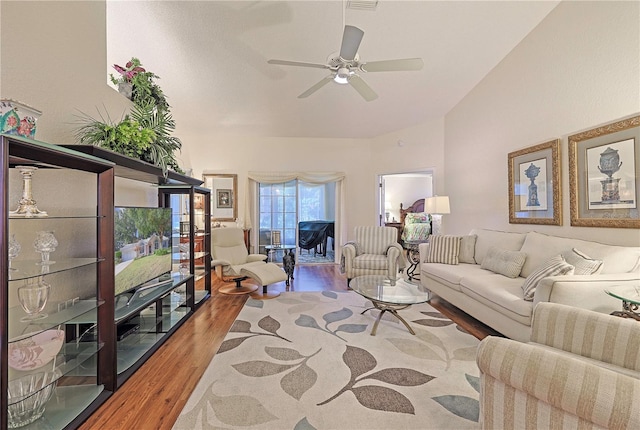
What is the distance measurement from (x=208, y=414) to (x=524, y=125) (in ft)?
14.8

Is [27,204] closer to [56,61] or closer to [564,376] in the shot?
[56,61]

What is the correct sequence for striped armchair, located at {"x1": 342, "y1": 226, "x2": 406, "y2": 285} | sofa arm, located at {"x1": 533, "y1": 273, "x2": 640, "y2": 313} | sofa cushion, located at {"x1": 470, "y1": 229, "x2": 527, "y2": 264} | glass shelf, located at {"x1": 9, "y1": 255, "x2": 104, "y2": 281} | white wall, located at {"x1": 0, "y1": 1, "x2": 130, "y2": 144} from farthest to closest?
striped armchair, located at {"x1": 342, "y1": 226, "x2": 406, "y2": 285} < sofa cushion, located at {"x1": 470, "y1": 229, "x2": 527, "y2": 264} < sofa arm, located at {"x1": 533, "y1": 273, "x2": 640, "y2": 313} < white wall, located at {"x1": 0, "y1": 1, "x2": 130, "y2": 144} < glass shelf, located at {"x1": 9, "y1": 255, "x2": 104, "y2": 281}

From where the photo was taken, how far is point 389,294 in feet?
9.19

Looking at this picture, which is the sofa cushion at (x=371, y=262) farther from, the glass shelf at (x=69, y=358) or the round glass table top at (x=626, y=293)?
the glass shelf at (x=69, y=358)

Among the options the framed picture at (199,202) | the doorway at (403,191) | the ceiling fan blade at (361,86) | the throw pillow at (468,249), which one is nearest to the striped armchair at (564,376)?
the throw pillow at (468,249)

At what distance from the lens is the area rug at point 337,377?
1.60m

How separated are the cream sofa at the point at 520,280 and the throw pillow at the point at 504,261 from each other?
1.8 inches

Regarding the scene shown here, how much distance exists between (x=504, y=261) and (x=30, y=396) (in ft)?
13.1

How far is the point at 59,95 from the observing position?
1991mm

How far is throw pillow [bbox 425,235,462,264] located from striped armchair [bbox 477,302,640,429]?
7.69 ft

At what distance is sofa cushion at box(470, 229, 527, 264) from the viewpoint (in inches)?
132

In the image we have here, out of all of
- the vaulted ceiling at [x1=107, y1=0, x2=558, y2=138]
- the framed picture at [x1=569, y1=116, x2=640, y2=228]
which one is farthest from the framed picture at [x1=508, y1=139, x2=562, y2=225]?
the vaulted ceiling at [x1=107, y1=0, x2=558, y2=138]

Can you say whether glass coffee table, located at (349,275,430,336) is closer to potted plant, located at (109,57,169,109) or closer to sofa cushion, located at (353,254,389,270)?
sofa cushion, located at (353,254,389,270)

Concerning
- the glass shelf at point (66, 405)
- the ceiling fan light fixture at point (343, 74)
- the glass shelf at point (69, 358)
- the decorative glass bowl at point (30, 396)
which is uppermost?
the ceiling fan light fixture at point (343, 74)
